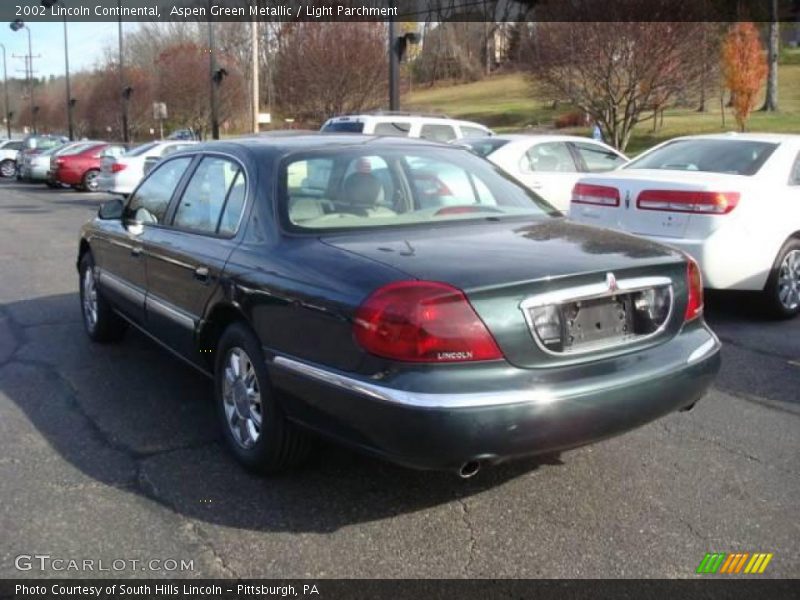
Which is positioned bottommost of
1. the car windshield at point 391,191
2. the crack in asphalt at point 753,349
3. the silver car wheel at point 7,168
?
the crack in asphalt at point 753,349

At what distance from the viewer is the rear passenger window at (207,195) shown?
424 cm

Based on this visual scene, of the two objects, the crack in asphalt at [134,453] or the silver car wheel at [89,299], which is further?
the silver car wheel at [89,299]

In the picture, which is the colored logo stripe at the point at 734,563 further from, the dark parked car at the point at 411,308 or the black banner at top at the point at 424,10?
the black banner at top at the point at 424,10

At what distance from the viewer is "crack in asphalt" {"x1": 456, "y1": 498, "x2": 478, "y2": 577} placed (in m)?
3.01

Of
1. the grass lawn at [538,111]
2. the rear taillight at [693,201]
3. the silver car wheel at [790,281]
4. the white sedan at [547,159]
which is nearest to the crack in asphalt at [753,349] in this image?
the silver car wheel at [790,281]

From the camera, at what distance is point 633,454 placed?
4008mm

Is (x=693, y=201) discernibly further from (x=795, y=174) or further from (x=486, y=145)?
(x=486, y=145)

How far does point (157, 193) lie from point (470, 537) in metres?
3.12

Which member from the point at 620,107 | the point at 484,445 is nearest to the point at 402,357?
the point at 484,445

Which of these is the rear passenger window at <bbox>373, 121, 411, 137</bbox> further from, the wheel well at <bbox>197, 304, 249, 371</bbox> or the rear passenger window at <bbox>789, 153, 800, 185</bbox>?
the wheel well at <bbox>197, 304, 249, 371</bbox>

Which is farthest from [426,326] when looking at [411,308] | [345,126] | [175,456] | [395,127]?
[345,126]

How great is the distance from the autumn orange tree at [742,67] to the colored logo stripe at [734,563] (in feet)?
90.9

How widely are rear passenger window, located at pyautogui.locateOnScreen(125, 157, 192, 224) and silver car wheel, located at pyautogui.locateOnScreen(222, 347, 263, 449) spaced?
54.8 inches

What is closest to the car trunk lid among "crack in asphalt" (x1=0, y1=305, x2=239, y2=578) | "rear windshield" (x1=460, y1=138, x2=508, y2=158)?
"crack in asphalt" (x1=0, y1=305, x2=239, y2=578)
